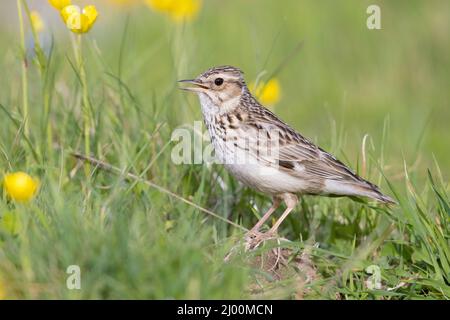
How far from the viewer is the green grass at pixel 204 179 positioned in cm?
477

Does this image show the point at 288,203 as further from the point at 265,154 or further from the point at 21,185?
the point at 21,185

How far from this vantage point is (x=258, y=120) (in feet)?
22.5

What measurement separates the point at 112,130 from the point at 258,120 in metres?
1.11

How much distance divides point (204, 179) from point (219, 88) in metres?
0.70

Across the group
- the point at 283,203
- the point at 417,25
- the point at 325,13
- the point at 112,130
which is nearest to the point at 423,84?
the point at 417,25

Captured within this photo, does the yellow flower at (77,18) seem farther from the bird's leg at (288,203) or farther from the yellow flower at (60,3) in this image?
the bird's leg at (288,203)

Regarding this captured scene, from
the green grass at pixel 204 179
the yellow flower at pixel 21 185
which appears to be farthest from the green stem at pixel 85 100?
the yellow flower at pixel 21 185

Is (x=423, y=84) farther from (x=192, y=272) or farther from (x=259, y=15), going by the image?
(x=192, y=272)

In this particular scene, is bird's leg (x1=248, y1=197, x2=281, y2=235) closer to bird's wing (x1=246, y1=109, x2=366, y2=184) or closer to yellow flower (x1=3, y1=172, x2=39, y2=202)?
bird's wing (x1=246, y1=109, x2=366, y2=184)

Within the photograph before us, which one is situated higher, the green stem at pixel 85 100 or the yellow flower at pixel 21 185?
the green stem at pixel 85 100

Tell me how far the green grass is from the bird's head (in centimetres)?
37

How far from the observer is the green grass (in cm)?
477
